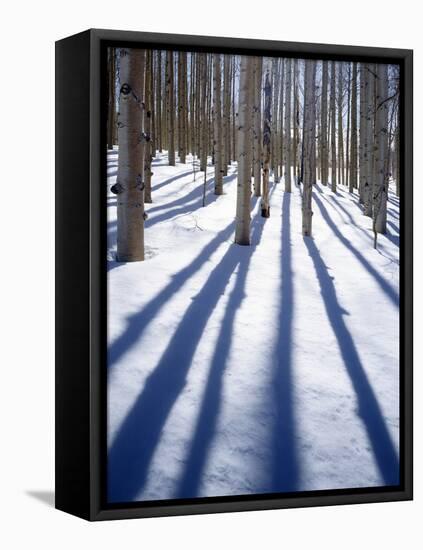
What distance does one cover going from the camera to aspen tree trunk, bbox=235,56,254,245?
21.1 feet

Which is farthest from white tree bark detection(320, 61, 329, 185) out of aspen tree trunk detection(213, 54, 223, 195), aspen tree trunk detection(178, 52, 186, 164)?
aspen tree trunk detection(178, 52, 186, 164)

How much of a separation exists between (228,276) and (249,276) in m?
0.14

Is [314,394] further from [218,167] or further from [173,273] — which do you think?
[218,167]

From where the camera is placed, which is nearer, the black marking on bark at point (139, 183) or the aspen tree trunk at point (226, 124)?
the black marking on bark at point (139, 183)

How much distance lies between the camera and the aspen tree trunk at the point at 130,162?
19.6 feet

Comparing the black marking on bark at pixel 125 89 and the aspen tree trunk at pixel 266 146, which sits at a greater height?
the black marking on bark at pixel 125 89

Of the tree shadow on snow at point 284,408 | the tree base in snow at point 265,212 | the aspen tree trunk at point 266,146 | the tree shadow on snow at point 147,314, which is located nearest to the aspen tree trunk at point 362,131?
the aspen tree trunk at point 266,146

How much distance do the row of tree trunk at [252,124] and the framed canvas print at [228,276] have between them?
14mm

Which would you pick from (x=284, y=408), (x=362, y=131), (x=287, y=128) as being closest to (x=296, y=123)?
(x=287, y=128)

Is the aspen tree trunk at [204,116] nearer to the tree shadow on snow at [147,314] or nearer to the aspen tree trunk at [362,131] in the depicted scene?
the tree shadow on snow at [147,314]

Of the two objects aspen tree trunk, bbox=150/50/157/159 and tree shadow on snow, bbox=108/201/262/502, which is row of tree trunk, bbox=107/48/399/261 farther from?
tree shadow on snow, bbox=108/201/262/502

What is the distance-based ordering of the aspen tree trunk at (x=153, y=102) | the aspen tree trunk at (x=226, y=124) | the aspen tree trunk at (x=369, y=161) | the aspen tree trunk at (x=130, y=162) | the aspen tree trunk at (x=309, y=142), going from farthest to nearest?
the aspen tree trunk at (x=369, y=161)
the aspen tree trunk at (x=309, y=142)
the aspen tree trunk at (x=226, y=124)
the aspen tree trunk at (x=153, y=102)
the aspen tree trunk at (x=130, y=162)

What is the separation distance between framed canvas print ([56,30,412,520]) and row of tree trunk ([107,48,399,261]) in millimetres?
14

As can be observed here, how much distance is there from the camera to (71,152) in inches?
238
